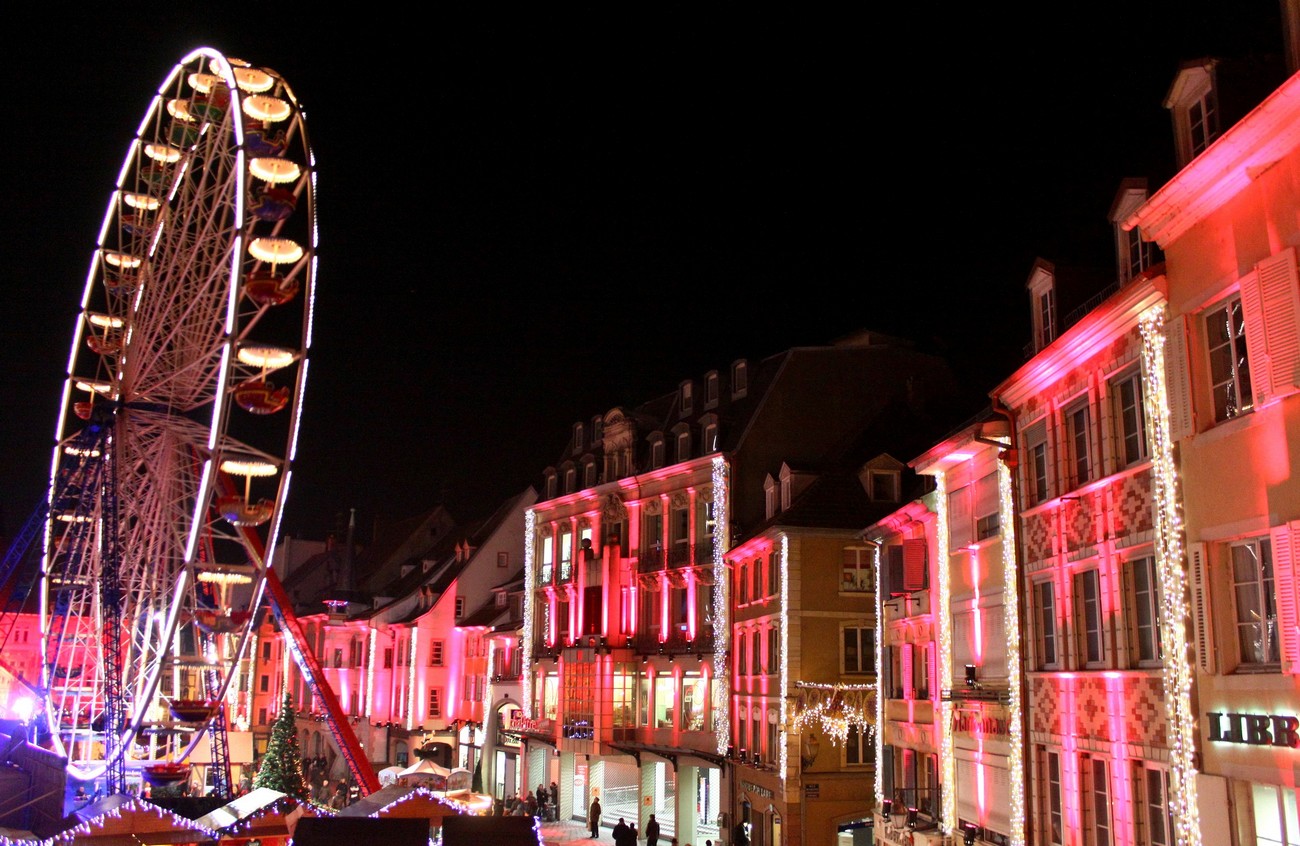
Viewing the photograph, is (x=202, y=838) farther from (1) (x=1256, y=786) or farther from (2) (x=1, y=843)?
(1) (x=1256, y=786)

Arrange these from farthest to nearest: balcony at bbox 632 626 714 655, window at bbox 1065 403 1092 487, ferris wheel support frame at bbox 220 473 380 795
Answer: balcony at bbox 632 626 714 655 → ferris wheel support frame at bbox 220 473 380 795 → window at bbox 1065 403 1092 487

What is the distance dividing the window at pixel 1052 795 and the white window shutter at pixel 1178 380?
731 cm

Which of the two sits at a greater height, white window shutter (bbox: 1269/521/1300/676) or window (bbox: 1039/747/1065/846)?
white window shutter (bbox: 1269/521/1300/676)

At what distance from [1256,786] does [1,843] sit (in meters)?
23.1

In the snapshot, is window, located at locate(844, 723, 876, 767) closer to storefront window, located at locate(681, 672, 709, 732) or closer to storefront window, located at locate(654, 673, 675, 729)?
storefront window, located at locate(681, 672, 709, 732)

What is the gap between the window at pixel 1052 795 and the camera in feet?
73.5

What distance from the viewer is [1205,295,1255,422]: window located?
53.9 feet

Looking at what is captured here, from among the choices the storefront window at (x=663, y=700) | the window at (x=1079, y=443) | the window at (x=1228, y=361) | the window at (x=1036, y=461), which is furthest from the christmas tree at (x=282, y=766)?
the window at (x=1228, y=361)

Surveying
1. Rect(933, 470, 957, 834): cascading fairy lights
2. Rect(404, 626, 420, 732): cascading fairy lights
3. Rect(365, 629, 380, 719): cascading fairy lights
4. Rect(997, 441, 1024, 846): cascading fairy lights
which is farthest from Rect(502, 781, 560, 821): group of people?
Rect(997, 441, 1024, 846): cascading fairy lights

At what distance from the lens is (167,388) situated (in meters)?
36.8

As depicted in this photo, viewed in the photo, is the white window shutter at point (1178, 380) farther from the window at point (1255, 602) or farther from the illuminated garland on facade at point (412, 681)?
Result: the illuminated garland on facade at point (412, 681)

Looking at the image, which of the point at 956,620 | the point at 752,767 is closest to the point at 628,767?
the point at 752,767

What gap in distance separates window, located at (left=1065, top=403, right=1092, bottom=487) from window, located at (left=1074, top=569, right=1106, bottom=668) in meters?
1.63

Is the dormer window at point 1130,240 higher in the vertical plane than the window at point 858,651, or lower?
higher
